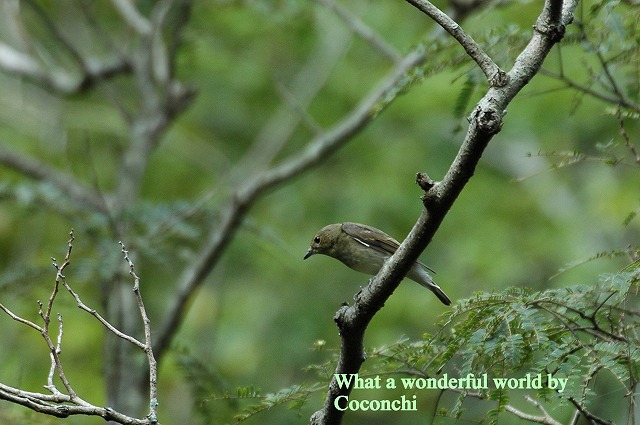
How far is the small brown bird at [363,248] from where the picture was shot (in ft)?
15.3

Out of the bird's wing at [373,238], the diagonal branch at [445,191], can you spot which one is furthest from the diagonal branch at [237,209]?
the diagonal branch at [445,191]

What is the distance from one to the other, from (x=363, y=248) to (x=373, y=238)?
85 mm

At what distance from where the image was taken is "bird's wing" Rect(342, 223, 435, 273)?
15.4 ft

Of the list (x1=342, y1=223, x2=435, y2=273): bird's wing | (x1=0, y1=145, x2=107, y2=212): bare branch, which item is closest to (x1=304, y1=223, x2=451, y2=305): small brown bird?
(x1=342, y1=223, x2=435, y2=273): bird's wing

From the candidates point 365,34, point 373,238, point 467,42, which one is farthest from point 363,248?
point 365,34

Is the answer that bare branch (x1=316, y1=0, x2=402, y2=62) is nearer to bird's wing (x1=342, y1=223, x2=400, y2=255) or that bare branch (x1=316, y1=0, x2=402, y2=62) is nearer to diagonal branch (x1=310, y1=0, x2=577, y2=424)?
bird's wing (x1=342, y1=223, x2=400, y2=255)

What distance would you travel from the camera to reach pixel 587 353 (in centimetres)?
281

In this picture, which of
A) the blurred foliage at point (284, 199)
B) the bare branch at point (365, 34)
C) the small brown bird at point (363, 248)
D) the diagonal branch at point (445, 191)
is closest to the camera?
the diagonal branch at point (445, 191)

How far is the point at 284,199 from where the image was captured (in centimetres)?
1100

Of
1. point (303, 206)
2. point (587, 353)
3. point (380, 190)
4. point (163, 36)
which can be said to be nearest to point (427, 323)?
point (380, 190)

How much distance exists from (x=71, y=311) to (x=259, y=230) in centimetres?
302

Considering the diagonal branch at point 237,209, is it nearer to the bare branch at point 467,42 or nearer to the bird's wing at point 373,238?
the bird's wing at point 373,238

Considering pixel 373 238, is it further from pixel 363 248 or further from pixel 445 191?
pixel 445 191

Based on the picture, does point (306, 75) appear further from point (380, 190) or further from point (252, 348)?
point (252, 348)
